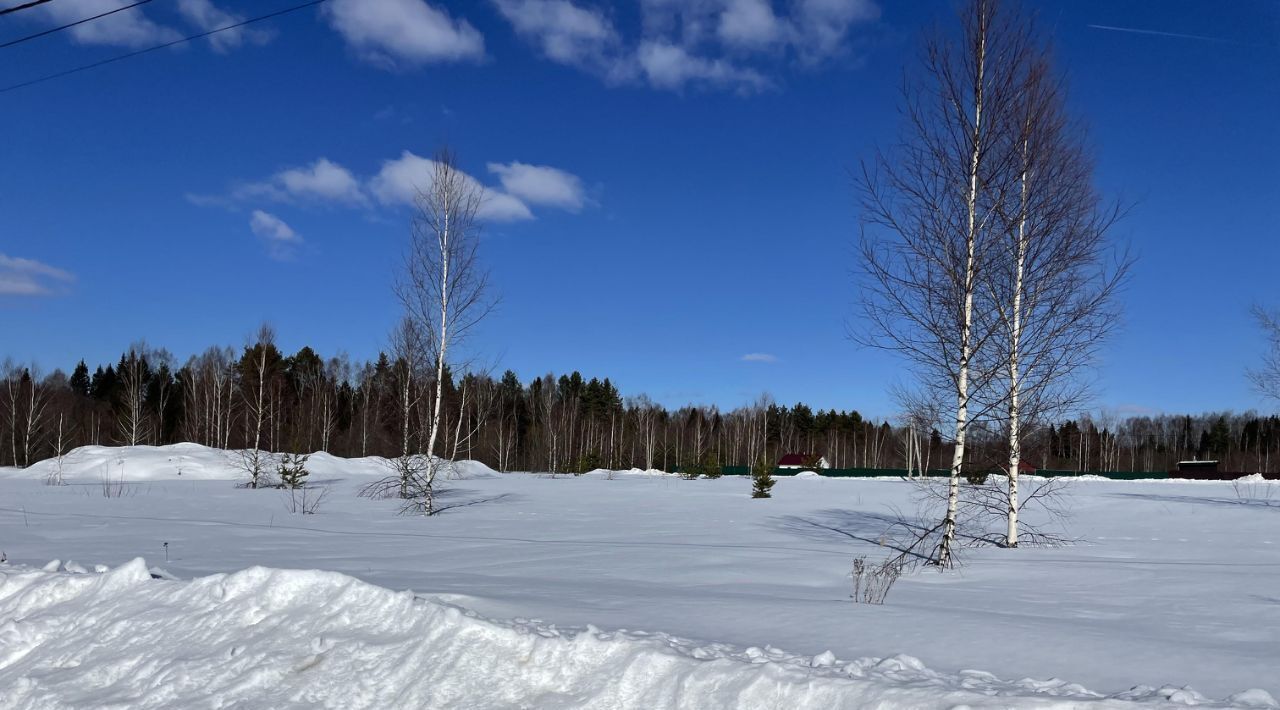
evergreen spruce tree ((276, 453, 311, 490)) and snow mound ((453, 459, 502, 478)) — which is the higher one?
evergreen spruce tree ((276, 453, 311, 490))

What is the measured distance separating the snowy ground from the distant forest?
14895 mm

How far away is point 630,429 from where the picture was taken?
7700 cm

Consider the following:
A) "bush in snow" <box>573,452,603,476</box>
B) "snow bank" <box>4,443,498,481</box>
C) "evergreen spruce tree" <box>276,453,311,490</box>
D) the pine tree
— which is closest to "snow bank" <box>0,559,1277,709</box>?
"evergreen spruce tree" <box>276,453,311,490</box>

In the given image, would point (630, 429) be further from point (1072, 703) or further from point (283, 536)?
point (1072, 703)

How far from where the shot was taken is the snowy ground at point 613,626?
3975 millimetres

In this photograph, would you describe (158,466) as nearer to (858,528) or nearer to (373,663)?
(858,528)

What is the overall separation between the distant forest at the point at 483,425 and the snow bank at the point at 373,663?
17376 mm

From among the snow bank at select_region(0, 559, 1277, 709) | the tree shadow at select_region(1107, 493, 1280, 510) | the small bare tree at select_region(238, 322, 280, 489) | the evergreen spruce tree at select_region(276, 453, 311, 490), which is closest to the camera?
the snow bank at select_region(0, 559, 1277, 709)

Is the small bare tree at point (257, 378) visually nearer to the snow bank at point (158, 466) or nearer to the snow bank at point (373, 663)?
the snow bank at point (158, 466)

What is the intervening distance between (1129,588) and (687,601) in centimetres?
479

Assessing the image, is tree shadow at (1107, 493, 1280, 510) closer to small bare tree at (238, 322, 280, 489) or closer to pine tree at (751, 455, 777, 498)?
pine tree at (751, 455, 777, 498)

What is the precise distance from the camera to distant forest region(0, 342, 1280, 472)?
5019 cm

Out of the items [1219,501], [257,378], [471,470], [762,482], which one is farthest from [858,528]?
[257,378]

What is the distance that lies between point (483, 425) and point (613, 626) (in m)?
60.7
